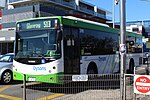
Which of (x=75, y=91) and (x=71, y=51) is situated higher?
(x=71, y=51)

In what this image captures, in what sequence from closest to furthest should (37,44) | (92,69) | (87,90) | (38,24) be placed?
(87,90) → (37,44) → (38,24) → (92,69)

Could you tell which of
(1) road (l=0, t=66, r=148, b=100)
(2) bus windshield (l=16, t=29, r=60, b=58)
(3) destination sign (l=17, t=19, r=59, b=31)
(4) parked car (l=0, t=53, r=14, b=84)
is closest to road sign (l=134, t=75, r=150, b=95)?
(1) road (l=0, t=66, r=148, b=100)

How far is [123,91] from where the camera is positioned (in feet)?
27.3

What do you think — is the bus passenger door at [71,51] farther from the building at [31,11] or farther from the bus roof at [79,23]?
the building at [31,11]

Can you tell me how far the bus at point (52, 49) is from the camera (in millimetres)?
11195

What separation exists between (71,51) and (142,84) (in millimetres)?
4959

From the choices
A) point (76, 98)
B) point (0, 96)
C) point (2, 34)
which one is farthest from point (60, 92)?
point (2, 34)

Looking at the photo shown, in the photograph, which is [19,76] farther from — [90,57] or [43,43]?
[90,57]

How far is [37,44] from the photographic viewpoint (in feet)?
38.0

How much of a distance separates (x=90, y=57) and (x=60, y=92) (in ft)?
10.0

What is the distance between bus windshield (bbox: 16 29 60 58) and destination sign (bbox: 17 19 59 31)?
0.18 m

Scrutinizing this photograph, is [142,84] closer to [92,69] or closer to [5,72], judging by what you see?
[92,69]

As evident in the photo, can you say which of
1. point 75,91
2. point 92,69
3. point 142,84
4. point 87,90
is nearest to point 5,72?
point 92,69

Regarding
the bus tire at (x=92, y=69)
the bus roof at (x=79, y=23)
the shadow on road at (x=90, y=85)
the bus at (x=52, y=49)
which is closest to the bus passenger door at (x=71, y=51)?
the bus at (x=52, y=49)
